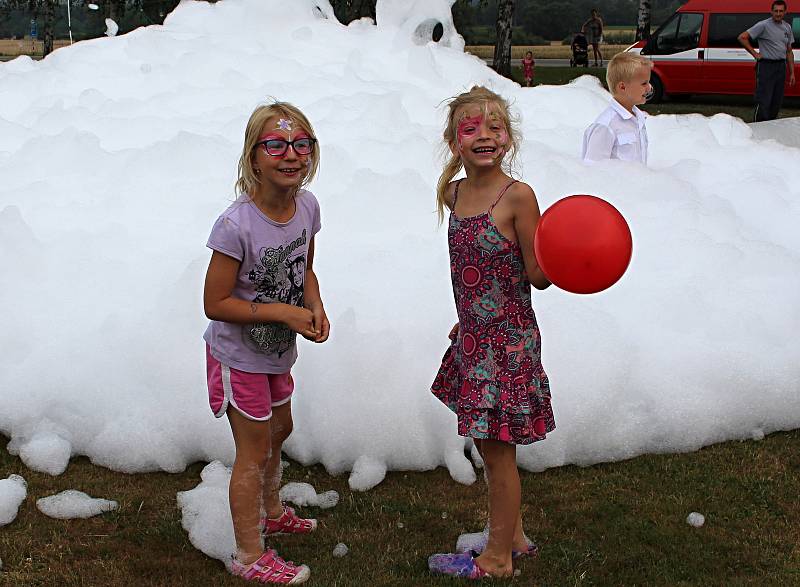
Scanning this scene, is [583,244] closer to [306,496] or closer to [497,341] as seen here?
[497,341]

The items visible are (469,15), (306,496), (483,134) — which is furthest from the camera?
(469,15)

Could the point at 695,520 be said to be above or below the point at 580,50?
above

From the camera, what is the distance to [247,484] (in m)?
2.74

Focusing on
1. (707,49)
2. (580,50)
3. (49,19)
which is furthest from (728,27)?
(49,19)

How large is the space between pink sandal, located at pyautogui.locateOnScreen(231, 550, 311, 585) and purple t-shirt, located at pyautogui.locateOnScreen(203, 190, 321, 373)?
0.55 meters

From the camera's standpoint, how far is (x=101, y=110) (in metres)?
5.46

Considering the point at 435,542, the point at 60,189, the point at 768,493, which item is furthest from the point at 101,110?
the point at 768,493

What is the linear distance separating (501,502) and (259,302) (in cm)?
89

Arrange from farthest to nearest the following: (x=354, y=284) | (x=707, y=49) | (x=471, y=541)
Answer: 1. (x=707, y=49)
2. (x=354, y=284)
3. (x=471, y=541)

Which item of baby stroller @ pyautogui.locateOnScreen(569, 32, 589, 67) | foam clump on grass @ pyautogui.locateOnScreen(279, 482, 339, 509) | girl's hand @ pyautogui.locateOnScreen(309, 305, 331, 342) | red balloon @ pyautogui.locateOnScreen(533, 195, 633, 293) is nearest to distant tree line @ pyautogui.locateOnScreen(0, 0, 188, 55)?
baby stroller @ pyautogui.locateOnScreen(569, 32, 589, 67)

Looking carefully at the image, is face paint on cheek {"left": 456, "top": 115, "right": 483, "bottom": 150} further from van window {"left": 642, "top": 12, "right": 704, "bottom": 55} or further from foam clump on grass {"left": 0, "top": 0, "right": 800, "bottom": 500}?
van window {"left": 642, "top": 12, "right": 704, "bottom": 55}

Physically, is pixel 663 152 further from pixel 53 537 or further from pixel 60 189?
pixel 53 537

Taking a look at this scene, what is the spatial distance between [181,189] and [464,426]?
97.7 inches

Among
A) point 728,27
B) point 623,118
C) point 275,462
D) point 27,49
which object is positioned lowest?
point 27,49
